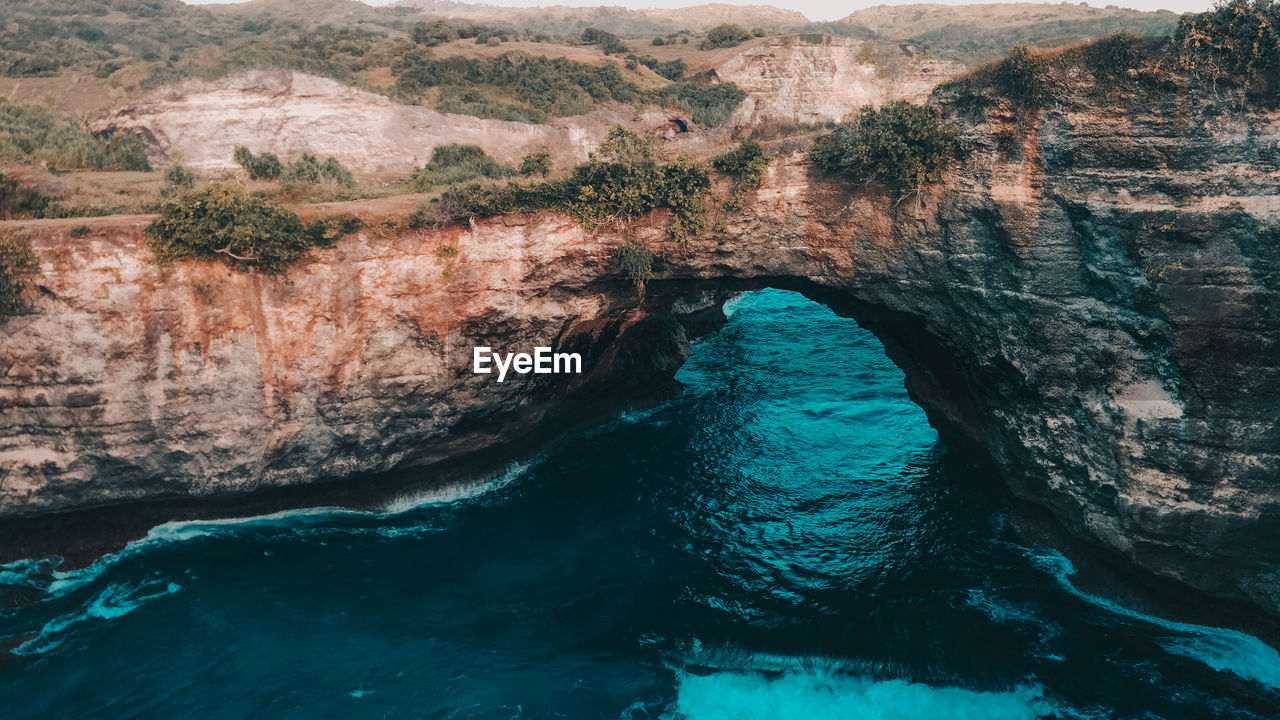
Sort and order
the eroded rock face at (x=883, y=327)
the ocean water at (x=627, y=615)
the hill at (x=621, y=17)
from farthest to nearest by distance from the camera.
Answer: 1. the hill at (x=621, y=17)
2. the ocean water at (x=627, y=615)
3. the eroded rock face at (x=883, y=327)

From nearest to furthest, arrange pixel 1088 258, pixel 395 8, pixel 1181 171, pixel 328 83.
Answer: pixel 1181 171, pixel 1088 258, pixel 328 83, pixel 395 8

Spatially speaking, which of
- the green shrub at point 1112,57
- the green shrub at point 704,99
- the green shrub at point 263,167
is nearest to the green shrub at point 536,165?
the green shrub at point 263,167

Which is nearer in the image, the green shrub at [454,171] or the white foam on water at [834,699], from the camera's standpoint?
the white foam on water at [834,699]

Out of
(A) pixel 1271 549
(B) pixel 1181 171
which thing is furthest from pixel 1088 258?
(A) pixel 1271 549

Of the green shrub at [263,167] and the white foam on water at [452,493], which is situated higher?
the green shrub at [263,167]

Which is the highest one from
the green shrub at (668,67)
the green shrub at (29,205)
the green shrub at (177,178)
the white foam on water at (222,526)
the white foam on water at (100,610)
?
the green shrub at (668,67)

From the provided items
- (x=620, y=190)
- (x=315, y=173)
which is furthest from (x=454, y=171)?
(x=620, y=190)

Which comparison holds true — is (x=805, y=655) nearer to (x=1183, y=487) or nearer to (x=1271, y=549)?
(x=1183, y=487)

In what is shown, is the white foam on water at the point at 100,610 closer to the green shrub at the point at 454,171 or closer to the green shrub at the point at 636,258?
the green shrub at the point at 454,171
